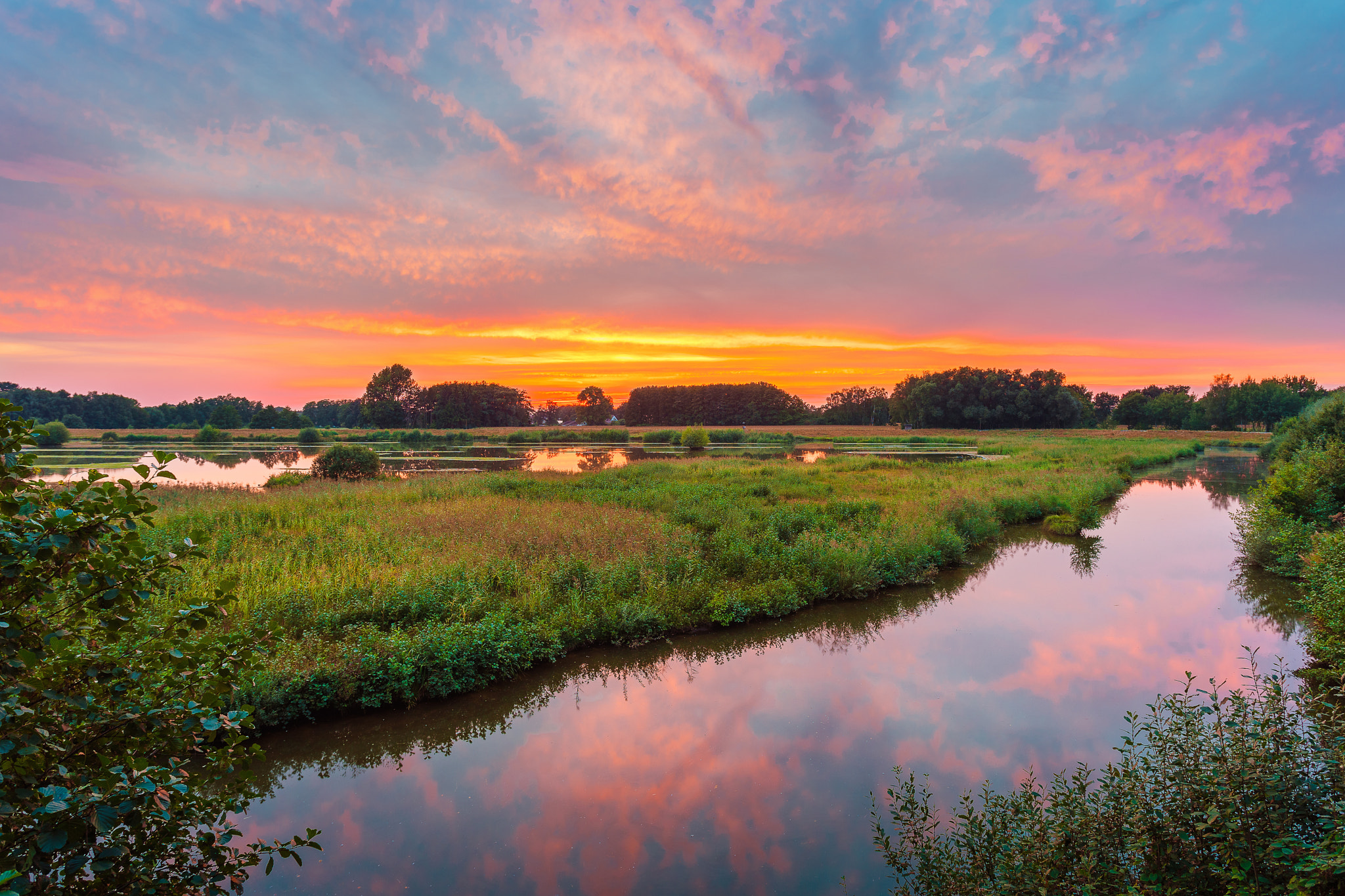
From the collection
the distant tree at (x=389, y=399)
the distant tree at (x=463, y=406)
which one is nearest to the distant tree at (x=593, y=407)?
the distant tree at (x=463, y=406)

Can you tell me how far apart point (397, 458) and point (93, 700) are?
175 feet

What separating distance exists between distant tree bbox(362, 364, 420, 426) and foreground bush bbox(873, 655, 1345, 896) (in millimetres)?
116298

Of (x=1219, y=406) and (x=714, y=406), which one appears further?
(x=714, y=406)

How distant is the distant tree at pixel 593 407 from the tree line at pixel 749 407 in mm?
217

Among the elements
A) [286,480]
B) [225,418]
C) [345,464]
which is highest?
[225,418]

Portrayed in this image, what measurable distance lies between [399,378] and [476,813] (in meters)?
116

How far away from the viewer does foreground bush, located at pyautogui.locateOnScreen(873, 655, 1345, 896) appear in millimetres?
3561

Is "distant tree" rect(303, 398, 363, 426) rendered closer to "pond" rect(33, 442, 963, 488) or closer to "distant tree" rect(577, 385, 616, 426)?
"distant tree" rect(577, 385, 616, 426)

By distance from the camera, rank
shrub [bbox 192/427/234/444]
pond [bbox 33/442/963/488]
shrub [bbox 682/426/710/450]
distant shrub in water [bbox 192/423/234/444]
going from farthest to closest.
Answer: distant shrub in water [bbox 192/423/234/444] < shrub [bbox 192/427/234/444] < shrub [bbox 682/426/710/450] < pond [bbox 33/442/963/488]

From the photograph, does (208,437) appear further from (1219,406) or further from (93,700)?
(1219,406)

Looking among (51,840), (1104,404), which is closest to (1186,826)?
(51,840)

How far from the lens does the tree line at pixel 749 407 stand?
87.4m

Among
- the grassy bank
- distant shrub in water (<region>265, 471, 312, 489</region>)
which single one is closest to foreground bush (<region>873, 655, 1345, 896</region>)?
the grassy bank

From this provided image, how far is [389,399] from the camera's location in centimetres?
10819
